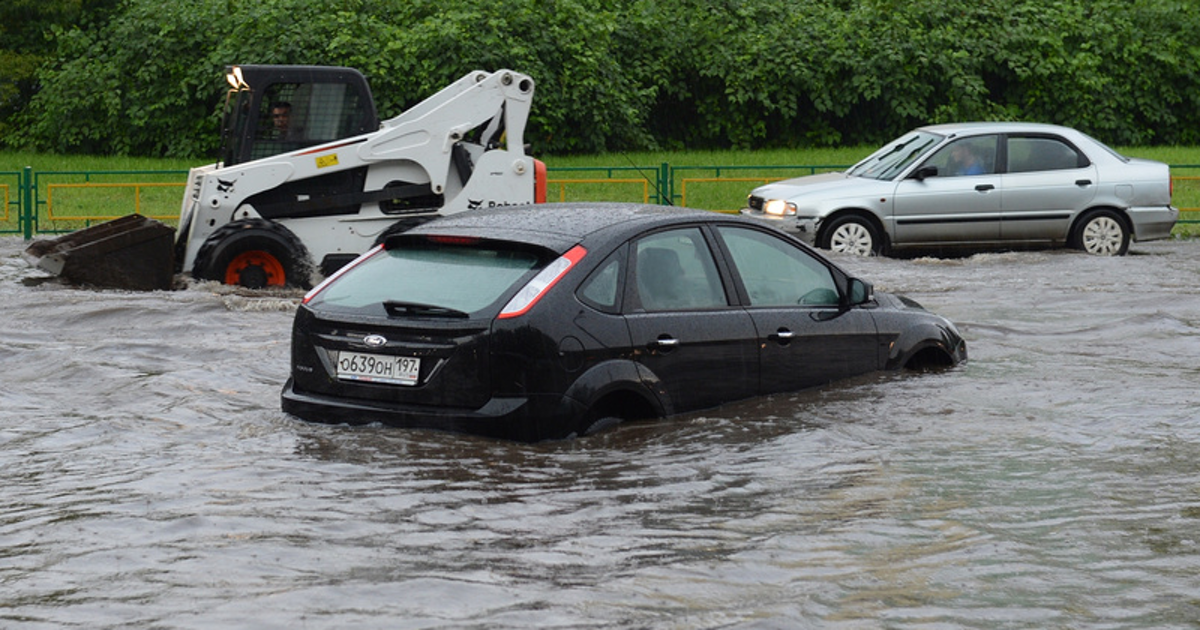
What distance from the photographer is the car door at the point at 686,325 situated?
781 cm

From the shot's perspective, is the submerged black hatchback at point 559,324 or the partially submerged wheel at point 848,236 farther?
the partially submerged wheel at point 848,236

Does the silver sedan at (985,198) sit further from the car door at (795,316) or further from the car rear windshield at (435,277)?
the car rear windshield at (435,277)

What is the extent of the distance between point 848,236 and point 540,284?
11.4 meters

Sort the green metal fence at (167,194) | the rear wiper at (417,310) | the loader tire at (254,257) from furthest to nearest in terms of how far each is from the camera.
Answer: the green metal fence at (167,194) < the loader tire at (254,257) < the rear wiper at (417,310)

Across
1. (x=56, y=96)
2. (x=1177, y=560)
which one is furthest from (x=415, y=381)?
(x=56, y=96)

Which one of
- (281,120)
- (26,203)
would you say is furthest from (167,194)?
(281,120)

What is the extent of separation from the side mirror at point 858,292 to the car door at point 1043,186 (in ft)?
32.9

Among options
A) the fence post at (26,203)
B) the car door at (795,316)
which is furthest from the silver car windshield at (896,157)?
the fence post at (26,203)

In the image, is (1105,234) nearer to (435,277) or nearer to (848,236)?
(848,236)

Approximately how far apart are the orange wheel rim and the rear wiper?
7916mm

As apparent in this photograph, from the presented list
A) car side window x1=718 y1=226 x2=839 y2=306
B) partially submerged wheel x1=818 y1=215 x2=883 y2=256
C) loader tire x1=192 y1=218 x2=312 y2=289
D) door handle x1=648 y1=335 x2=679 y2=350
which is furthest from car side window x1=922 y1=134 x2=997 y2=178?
door handle x1=648 y1=335 x2=679 y2=350

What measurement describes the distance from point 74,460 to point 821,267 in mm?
3959

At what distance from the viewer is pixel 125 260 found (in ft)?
49.6

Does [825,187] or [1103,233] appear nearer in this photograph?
[825,187]
